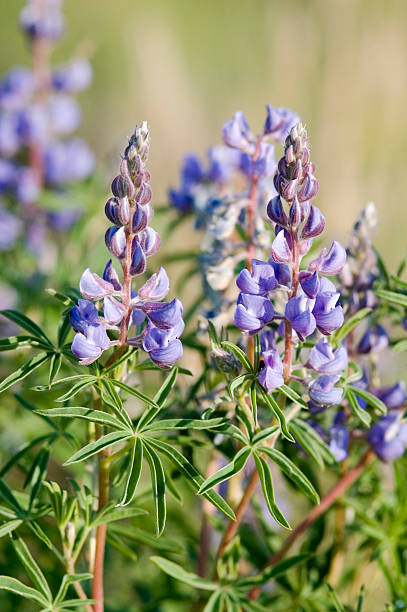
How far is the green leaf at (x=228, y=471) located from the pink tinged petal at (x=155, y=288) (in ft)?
0.84

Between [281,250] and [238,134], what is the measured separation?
16.2 inches

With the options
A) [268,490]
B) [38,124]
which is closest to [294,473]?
[268,490]

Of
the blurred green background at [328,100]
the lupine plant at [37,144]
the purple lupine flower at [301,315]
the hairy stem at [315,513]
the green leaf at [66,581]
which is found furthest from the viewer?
the blurred green background at [328,100]

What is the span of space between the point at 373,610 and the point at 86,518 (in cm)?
138

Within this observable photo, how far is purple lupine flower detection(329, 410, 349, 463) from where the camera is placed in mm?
1233

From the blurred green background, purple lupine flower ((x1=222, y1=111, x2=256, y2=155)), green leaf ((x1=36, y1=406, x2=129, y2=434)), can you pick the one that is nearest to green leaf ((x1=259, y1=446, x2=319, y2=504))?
green leaf ((x1=36, y1=406, x2=129, y2=434))

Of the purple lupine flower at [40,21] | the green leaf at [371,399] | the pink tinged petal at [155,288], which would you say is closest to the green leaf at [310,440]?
the green leaf at [371,399]

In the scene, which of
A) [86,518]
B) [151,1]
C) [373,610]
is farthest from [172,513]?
[151,1]

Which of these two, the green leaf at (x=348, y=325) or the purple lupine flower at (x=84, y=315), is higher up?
the purple lupine flower at (x=84, y=315)

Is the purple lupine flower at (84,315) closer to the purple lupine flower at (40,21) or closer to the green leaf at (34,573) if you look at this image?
the green leaf at (34,573)

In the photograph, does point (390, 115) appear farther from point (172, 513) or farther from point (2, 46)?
point (2, 46)

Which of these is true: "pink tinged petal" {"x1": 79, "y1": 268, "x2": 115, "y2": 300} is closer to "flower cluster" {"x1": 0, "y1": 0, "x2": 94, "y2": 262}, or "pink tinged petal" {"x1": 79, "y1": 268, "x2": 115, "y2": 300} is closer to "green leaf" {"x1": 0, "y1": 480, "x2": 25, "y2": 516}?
"green leaf" {"x1": 0, "y1": 480, "x2": 25, "y2": 516}

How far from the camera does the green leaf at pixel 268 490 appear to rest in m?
0.99

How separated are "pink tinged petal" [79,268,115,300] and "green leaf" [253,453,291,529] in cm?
32
